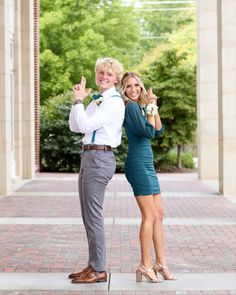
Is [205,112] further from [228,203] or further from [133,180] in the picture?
[133,180]

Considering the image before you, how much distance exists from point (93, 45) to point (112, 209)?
982 inches

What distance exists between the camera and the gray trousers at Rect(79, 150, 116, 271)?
623 cm

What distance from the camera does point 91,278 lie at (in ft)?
20.9

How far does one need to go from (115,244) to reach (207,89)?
508 inches

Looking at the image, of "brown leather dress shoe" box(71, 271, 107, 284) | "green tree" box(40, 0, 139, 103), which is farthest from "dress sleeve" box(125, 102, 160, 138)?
"green tree" box(40, 0, 139, 103)

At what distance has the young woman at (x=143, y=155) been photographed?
20.5 ft

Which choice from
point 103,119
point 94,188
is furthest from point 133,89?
point 94,188

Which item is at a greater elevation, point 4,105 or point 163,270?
point 4,105

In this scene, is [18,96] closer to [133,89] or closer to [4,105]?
[4,105]

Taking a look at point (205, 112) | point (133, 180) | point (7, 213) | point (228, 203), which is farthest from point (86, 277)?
point (205, 112)

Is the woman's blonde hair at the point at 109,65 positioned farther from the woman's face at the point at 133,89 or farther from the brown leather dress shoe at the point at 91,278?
the brown leather dress shoe at the point at 91,278

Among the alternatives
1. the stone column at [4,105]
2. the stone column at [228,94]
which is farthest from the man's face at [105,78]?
the stone column at [228,94]

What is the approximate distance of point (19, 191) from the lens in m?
16.6

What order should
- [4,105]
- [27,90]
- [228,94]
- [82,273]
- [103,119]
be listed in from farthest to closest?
[27,90], [228,94], [4,105], [82,273], [103,119]
